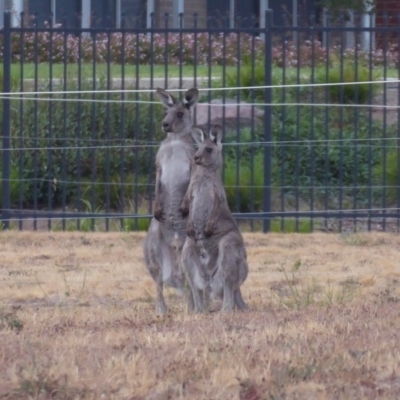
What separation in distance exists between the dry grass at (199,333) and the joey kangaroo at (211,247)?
0.26m

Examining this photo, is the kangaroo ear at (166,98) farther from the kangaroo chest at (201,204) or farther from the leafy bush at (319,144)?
the leafy bush at (319,144)

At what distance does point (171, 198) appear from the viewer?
836cm

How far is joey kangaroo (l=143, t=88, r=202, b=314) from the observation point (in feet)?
26.8

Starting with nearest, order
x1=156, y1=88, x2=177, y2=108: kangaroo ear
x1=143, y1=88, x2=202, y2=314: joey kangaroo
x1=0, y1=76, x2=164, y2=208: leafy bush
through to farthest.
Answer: x1=143, y1=88, x2=202, y2=314: joey kangaroo < x1=156, y1=88, x2=177, y2=108: kangaroo ear < x1=0, y1=76, x2=164, y2=208: leafy bush

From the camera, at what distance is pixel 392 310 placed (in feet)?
24.8

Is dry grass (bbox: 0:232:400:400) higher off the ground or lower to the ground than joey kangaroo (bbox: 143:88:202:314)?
lower

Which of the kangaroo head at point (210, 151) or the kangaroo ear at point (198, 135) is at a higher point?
the kangaroo ear at point (198, 135)

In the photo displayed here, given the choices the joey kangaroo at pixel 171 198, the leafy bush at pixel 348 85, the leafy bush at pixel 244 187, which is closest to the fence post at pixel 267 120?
the leafy bush at pixel 244 187

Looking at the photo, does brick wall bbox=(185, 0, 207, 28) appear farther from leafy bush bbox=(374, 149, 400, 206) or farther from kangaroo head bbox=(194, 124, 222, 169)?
kangaroo head bbox=(194, 124, 222, 169)

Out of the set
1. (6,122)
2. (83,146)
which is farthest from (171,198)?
(83,146)

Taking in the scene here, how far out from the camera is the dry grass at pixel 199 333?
5.37 m

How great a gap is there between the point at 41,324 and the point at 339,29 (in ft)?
20.0

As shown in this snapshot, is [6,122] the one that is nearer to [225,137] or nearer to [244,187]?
[244,187]

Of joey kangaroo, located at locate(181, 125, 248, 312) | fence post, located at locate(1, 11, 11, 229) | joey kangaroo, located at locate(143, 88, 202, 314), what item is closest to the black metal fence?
fence post, located at locate(1, 11, 11, 229)
